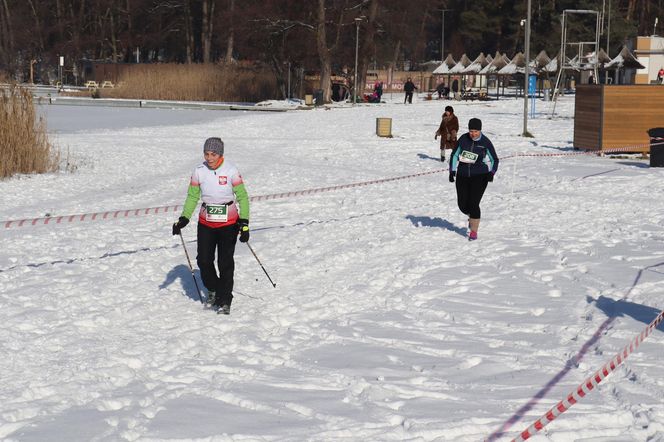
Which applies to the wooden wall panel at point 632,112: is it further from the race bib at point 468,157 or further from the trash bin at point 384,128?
the race bib at point 468,157

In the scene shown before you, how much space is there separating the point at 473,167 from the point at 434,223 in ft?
5.54

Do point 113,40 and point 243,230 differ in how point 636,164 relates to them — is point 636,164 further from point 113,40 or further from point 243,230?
point 113,40

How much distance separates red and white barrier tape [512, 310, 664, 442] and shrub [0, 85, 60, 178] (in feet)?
46.4

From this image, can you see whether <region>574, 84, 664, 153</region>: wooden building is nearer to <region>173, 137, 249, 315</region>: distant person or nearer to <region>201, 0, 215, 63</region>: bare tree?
<region>173, 137, 249, 315</region>: distant person

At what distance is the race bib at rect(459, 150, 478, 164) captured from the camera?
1259cm

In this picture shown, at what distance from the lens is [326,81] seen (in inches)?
2422

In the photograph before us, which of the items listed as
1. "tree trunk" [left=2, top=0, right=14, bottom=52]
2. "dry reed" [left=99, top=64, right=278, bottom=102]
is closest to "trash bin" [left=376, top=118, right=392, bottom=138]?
"dry reed" [left=99, top=64, right=278, bottom=102]

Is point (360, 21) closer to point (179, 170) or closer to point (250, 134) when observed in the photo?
point (250, 134)

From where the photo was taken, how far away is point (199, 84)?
62.5 m

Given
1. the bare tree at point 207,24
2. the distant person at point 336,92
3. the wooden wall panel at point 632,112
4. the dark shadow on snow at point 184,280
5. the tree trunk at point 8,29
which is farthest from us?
the tree trunk at point 8,29

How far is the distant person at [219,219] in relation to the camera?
8.76 meters

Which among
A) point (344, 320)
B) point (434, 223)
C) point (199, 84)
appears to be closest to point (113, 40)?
point (199, 84)

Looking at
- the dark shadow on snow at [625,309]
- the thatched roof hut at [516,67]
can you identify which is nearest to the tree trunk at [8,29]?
the thatched roof hut at [516,67]

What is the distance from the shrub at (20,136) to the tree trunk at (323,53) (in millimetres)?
41591
